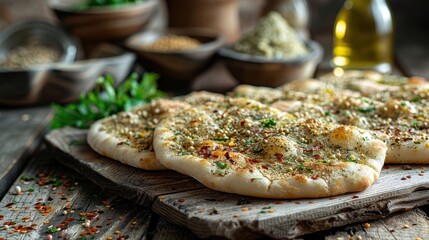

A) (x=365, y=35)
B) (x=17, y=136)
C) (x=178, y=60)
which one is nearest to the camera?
(x=17, y=136)

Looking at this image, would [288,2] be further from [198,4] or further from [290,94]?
[290,94]

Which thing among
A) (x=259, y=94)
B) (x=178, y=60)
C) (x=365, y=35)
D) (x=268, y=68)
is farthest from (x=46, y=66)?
(x=365, y=35)

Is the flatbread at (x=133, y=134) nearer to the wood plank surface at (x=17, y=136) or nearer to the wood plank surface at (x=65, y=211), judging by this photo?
the wood plank surface at (x=65, y=211)

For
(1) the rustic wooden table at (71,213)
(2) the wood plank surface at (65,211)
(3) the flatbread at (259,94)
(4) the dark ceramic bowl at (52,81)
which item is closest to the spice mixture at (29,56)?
(4) the dark ceramic bowl at (52,81)

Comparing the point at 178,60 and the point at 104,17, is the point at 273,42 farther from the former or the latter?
the point at 104,17

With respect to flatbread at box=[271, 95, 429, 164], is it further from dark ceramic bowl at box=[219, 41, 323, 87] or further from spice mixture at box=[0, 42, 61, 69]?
spice mixture at box=[0, 42, 61, 69]

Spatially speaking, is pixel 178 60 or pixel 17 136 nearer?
pixel 17 136

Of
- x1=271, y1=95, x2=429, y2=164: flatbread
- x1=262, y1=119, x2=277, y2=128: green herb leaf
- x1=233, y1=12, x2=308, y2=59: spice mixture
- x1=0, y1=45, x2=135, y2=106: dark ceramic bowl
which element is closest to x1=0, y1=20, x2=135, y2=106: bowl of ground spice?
x1=0, y1=45, x2=135, y2=106: dark ceramic bowl
